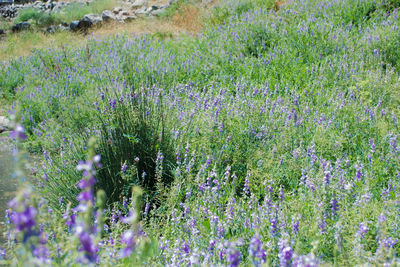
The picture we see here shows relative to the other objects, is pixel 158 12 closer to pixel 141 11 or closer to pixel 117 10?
pixel 141 11

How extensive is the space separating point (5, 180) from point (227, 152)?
227 centimetres

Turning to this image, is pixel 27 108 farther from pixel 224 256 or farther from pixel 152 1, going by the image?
pixel 152 1

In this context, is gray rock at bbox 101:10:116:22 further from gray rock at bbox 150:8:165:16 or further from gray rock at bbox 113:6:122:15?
gray rock at bbox 150:8:165:16

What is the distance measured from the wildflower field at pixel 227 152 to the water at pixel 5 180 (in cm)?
32

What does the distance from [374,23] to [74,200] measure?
5236mm

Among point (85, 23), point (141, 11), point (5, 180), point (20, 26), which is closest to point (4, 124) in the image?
point (5, 180)

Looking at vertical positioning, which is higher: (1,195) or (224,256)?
(224,256)

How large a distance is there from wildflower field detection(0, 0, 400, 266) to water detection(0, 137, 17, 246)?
0.32 metres

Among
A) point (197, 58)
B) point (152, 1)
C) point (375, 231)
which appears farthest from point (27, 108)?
point (152, 1)

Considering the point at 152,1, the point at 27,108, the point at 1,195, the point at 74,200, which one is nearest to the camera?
the point at 74,200

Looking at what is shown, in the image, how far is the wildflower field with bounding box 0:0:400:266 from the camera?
1.56m

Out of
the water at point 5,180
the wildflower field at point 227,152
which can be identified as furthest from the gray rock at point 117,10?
the water at point 5,180

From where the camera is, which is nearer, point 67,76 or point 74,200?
point 74,200

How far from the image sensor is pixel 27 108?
5629mm
